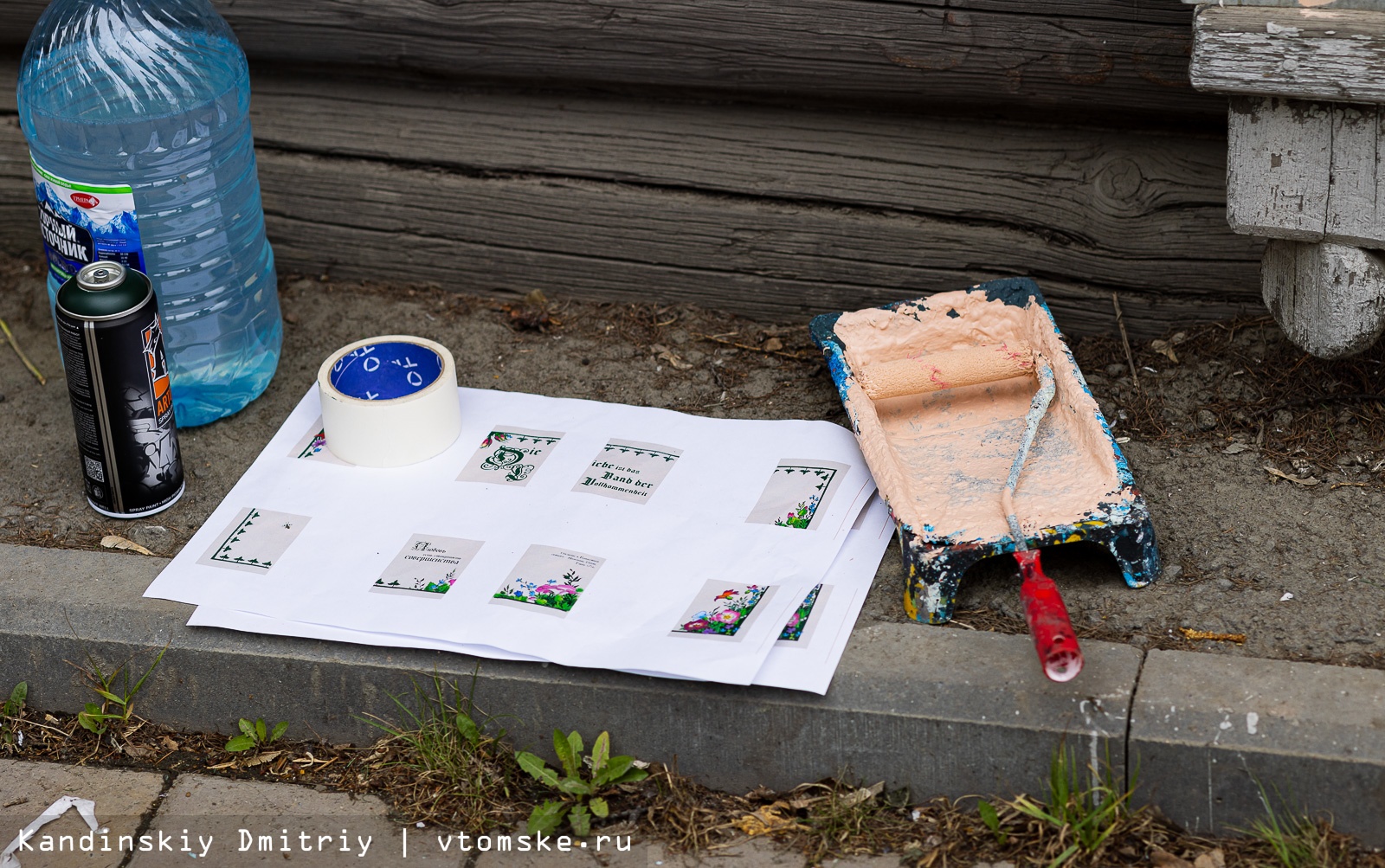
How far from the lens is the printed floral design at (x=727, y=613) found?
1.84m

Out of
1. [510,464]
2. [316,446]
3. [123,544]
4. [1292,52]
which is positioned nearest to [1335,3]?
[1292,52]

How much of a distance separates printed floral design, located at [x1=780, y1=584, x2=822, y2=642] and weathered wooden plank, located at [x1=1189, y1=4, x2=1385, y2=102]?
3.04 feet

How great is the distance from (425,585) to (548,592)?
19cm

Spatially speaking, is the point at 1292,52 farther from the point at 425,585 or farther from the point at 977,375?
the point at 425,585

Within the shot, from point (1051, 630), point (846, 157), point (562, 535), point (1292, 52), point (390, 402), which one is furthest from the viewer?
point (846, 157)

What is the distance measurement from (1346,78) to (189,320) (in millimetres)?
1950

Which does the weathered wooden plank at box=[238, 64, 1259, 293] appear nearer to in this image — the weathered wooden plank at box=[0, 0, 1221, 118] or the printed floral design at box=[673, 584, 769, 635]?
the weathered wooden plank at box=[0, 0, 1221, 118]

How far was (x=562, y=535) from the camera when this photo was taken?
6.75ft

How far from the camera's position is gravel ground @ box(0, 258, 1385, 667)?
6.18 feet

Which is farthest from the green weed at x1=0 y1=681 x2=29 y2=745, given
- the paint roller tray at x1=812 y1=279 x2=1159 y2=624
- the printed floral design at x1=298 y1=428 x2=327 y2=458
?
the paint roller tray at x1=812 y1=279 x2=1159 y2=624

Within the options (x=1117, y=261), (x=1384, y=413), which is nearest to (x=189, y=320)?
(x=1117, y=261)

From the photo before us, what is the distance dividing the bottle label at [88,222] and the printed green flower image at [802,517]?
1167 millimetres

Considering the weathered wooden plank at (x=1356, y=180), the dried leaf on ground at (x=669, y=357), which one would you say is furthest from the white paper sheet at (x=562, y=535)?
the weathered wooden plank at (x=1356, y=180)

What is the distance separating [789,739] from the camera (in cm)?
180
